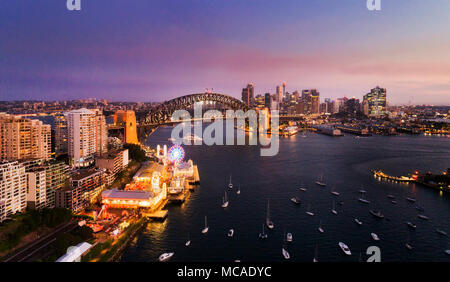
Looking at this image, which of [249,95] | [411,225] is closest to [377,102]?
[249,95]

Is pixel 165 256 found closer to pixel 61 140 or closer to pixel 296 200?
pixel 296 200

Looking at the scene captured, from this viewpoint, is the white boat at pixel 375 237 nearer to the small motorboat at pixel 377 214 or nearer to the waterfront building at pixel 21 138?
the small motorboat at pixel 377 214

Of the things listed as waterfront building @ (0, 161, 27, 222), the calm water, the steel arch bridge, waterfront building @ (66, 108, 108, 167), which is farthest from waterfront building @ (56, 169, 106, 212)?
the steel arch bridge

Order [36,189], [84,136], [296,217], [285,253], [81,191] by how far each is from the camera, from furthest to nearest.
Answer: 1. [84,136]
2. [81,191]
3. [296,217]
4. [36,189]
5. [285,253]

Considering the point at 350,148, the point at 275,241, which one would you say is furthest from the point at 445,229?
the point at 350,148

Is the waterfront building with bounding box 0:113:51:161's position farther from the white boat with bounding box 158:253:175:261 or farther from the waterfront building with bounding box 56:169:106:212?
the white boat with bounding box 158:253:175:261
